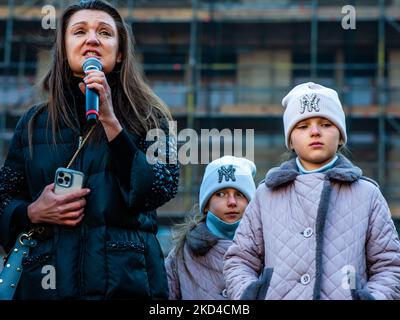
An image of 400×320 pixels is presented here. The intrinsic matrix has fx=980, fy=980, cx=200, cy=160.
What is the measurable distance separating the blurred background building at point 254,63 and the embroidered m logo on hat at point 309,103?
941cm

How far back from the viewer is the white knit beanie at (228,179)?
3.65 metres

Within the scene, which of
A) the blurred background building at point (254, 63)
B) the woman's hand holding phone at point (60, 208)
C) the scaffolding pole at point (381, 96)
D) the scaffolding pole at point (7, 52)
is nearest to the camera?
the woman's hand holding phone at point (60, 208)

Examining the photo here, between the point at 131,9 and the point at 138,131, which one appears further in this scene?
the point at 131,9

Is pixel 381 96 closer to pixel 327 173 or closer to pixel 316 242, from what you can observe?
pixel 327 173

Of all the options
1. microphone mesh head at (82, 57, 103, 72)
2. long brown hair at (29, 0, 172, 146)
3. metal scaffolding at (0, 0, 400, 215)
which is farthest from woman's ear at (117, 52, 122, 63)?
metal scaffolding at (0, 0, 400, 215)

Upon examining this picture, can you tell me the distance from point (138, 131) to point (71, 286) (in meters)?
0.50

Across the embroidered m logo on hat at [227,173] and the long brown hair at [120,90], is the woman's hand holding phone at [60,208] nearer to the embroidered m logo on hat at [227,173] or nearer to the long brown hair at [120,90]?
the long brown hair at [120,90]

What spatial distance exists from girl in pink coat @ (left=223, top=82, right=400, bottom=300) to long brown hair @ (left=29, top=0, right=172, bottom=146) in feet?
1.29

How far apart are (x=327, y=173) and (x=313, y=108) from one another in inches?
9.3

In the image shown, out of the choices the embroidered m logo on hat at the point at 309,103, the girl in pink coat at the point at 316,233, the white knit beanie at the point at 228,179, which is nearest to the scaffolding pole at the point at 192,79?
the white knit beanie at the point at 228,179

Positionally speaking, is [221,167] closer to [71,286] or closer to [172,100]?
[71,286]

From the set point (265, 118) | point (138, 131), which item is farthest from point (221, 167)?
point (265, 118)

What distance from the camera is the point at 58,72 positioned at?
287 cm

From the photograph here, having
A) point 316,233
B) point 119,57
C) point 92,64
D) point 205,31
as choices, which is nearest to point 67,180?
point 92,64
